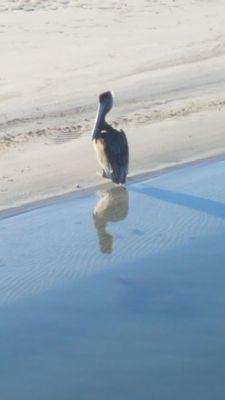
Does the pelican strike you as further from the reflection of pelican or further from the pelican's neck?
the reflection of pelican

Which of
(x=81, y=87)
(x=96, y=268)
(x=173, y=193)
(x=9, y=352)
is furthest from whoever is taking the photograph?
(x=81, y=87)

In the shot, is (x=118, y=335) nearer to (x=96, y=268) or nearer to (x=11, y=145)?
(x=96, y=268)

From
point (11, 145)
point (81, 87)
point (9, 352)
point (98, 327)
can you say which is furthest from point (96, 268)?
point (81, 87)

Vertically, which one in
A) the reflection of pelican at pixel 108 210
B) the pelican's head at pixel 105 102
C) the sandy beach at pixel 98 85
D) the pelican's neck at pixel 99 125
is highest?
the pelican's head at pixel 105 102

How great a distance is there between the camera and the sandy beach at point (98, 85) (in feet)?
36.1

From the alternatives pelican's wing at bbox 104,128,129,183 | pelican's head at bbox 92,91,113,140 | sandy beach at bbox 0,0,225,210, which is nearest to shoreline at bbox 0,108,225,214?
sandy beach at bbox 0,0,225,210

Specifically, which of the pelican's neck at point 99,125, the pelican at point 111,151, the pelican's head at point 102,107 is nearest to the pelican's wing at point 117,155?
the pelican at point 111,151

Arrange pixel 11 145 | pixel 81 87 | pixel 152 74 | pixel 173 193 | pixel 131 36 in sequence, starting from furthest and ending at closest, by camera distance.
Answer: pixel 131 36, pixel 152 74, pixel 81 87, pixel 11 145, pixel 173 193

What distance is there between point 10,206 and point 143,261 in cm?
150

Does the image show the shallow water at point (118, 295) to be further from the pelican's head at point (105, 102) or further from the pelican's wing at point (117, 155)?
the pelican's head at point (105, 102)

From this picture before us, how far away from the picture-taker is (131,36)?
17.3 metres

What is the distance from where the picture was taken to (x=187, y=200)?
9.96 meters

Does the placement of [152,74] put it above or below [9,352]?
below

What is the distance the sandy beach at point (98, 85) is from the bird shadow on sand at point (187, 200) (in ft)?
1.88
